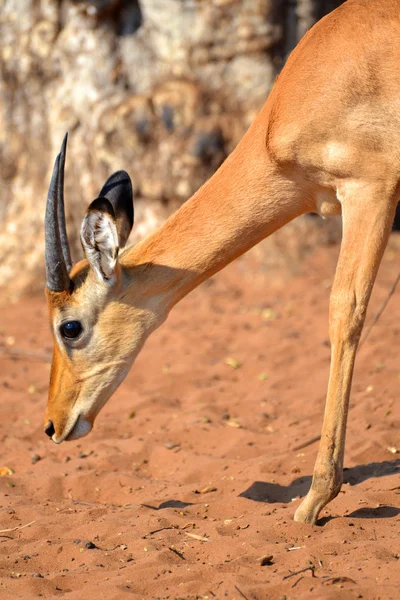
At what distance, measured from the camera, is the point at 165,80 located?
33.0 feet

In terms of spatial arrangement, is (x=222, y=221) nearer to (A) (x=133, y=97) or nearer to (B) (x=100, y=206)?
(B) (x=100, y=206)

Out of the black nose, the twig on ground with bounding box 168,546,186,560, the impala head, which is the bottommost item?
the twig on ground with bounding box 168,546,186,560

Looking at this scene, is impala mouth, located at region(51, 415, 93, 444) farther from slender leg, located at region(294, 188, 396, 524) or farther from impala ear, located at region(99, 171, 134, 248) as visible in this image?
slender leg, located at region(294, 188, 396, 524)

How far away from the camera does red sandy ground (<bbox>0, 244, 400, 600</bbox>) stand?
396 cm

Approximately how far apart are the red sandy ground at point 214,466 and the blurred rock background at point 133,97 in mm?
1268

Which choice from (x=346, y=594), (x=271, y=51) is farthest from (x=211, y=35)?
(x=346, y=594)

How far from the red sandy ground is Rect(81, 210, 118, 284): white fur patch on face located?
151 centimetres

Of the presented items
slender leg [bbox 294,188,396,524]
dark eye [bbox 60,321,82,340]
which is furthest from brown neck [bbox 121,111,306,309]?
slender leg [bbox 294,188,396,524]

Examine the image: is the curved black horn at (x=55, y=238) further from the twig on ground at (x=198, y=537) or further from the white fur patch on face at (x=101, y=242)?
the twig on ground at (x=198, y=537)

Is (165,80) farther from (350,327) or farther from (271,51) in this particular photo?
(350,327)

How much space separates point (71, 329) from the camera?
5.24 metres

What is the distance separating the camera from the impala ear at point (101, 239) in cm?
477

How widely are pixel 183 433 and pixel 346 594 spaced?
3116 mm

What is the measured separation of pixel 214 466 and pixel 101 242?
6.38 feet
